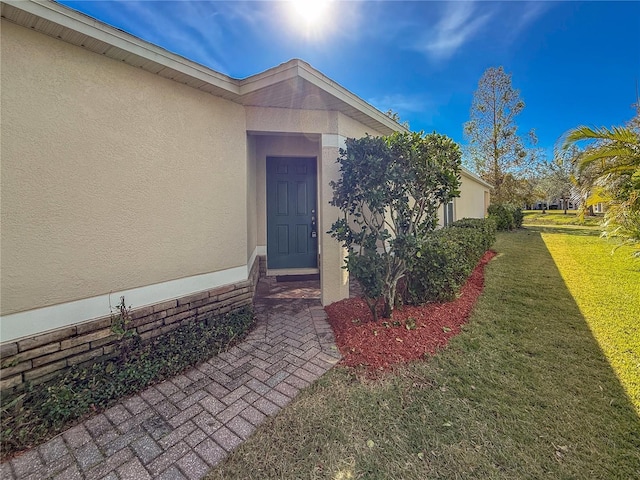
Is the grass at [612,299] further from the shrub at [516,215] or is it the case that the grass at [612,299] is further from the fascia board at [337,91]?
the shrub at [516,215]

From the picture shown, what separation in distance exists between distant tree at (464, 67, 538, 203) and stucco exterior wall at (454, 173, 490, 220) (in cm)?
245

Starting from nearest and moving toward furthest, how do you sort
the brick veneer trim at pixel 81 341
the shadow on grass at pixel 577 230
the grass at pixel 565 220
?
the brick veneer trim at pixel 81 341 < the shadow on grass at pixel 577 230 < the grass at pixel 565 220

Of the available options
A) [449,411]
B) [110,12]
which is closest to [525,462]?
[449,411]

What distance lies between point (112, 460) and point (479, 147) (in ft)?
86.5

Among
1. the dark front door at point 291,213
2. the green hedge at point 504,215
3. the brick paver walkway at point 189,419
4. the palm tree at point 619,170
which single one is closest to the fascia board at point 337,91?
the dark front door at point 291,213

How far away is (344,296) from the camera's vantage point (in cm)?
514

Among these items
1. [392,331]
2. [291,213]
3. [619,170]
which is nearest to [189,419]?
[392,331]

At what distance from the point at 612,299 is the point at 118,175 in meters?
7.92

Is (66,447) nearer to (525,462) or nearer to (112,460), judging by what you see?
(112,460)

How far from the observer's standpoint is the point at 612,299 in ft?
16.3

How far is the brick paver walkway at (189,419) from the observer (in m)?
Result: 1.90

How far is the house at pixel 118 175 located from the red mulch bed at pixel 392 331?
1211 millimetres

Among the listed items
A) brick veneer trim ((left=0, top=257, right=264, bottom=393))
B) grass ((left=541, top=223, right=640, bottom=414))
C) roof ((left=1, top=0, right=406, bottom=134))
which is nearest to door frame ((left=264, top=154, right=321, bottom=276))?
roof ((left=1, top=0, right=406, bottom=134))

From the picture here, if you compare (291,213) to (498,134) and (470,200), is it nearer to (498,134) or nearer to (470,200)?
(470,200)
